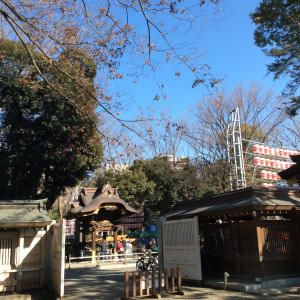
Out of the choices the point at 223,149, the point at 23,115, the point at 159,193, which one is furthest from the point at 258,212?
the point at 223,149

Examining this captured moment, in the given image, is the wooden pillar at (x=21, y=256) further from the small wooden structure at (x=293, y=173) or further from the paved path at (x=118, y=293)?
the small wooden structure at (x=293, y=173)

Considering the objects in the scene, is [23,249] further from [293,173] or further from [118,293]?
[293,173]

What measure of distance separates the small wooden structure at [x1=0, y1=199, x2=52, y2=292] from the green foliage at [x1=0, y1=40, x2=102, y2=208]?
6086 mm

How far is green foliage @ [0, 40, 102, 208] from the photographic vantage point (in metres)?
16.1

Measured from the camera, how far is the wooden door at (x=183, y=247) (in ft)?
37.5

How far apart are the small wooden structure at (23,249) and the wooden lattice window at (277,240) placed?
741cm

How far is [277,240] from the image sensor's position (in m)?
11.2

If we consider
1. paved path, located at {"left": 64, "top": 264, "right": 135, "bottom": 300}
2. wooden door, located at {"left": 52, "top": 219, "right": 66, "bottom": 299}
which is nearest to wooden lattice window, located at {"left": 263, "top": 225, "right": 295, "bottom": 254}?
paved path, located at {"left": 64, "top": 264, "right": 135, "bottom": 300}

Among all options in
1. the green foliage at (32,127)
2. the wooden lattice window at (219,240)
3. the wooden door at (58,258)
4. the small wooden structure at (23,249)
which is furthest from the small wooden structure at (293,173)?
the green foliage at (32,127)

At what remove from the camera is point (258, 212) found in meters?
10.8

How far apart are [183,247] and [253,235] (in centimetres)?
268

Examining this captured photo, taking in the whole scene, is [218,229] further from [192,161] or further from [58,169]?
[192,161]

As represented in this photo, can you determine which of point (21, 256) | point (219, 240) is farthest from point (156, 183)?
point (21, 256)

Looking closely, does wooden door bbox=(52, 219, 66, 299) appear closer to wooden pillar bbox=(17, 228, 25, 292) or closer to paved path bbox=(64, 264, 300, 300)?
paved path bbox=(64, 264, 300, 300)
